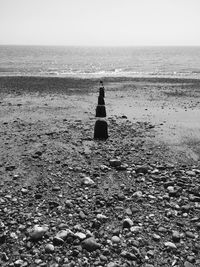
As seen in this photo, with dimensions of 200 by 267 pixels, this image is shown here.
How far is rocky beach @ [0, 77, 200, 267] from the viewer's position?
363 centimetres

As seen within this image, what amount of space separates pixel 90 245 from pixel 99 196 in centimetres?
141

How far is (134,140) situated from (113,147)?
45.2 inches

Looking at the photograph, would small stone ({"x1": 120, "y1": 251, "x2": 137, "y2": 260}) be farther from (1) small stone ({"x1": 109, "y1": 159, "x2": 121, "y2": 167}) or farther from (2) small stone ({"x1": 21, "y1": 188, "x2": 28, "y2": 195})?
(1) small stone ({"x1": 109, "y1": 159, "x2": 121, "y2": 167})

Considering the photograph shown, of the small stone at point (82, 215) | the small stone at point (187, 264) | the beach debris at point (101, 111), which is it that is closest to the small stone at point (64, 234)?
the small stone at point (82, 215)

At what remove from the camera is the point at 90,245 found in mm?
3684

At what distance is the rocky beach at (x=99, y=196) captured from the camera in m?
3.63

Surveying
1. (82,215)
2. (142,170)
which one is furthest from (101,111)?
(82,215)

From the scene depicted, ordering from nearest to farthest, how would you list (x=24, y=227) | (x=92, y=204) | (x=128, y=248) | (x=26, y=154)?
1. (x=128, y=248)
2. (x=24, y=227)
3. (x=92, y=204)
4. (x=26, y=154)

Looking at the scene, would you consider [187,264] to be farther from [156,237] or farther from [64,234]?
[64,234]

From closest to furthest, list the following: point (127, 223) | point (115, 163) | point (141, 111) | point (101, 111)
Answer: point (127, 223), point (115, 163), point (101, 111), point (141, 111)

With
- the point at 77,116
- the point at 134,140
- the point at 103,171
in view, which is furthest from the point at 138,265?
the point at 77,116

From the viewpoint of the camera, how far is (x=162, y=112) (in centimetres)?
1395

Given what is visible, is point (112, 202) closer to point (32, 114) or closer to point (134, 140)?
point (134, 140)

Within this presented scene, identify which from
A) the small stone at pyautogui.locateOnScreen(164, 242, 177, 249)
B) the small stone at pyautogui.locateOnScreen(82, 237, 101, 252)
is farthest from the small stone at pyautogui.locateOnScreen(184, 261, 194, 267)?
the small stone at pyautogui.locateOnScreen(82, 237, 101, 252)
